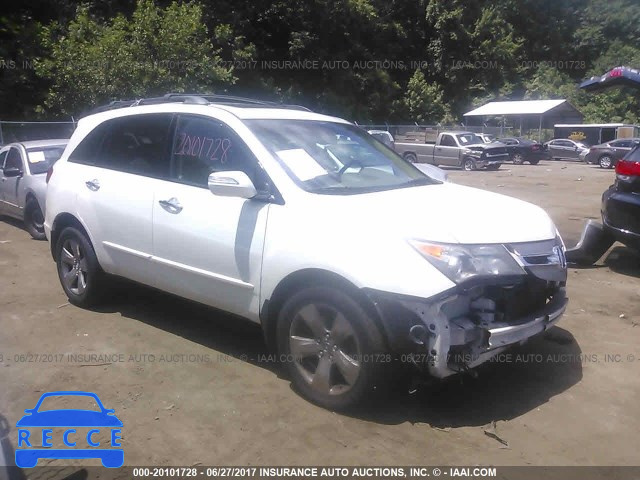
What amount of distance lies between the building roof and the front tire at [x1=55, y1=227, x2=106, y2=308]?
3916 cm

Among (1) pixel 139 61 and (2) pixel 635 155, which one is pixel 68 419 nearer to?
(2) pixel 635 155

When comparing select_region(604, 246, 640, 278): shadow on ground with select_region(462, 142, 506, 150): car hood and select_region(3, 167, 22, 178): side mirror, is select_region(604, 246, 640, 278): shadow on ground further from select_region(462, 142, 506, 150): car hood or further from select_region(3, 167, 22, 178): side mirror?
select_region(462, 142, 506, 150): car hood

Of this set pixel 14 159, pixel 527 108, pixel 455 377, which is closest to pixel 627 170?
pixel 455 377

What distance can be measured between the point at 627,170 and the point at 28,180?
8083 millimetres

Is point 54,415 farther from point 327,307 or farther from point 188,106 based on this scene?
point 188,106

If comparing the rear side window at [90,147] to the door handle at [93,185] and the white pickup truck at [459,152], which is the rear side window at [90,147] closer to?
the door handle at [93,185]

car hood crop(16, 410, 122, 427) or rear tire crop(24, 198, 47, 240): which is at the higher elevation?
rear tire crop(24, 198, 47, 240)

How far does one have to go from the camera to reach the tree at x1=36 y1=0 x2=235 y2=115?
59.4ft

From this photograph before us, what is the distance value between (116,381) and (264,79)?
3026 centimetres

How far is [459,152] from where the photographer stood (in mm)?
26625

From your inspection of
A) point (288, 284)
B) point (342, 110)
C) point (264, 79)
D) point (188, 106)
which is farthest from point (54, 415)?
point (342, 110)

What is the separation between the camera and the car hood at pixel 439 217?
3.69m

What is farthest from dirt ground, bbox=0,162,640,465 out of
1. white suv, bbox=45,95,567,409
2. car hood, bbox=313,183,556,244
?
car hood, bbox=313,183,556,244

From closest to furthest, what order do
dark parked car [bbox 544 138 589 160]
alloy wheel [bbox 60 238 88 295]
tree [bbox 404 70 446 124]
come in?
alloy wheel [bbox 60 238 88 295]
dark parked car [bbox 544 138 589 160]
tree [bbox 404 70 446 124]
